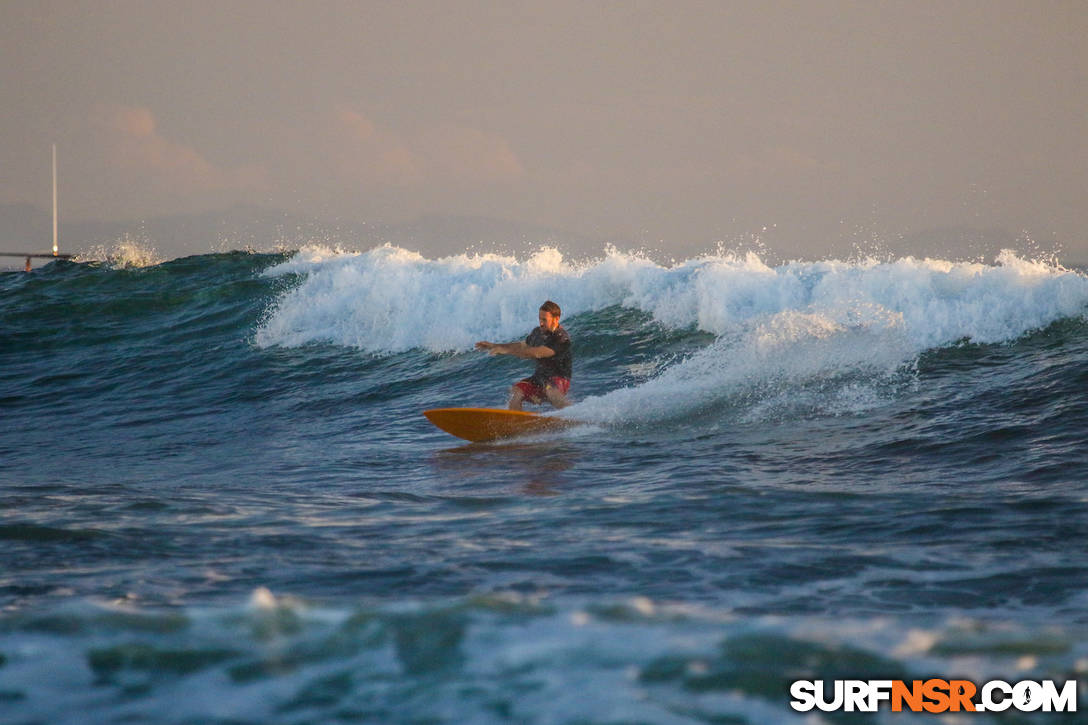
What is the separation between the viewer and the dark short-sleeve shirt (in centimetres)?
1053

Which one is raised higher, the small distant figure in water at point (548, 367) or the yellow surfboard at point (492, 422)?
the small distant figure in water at point (548, 367)

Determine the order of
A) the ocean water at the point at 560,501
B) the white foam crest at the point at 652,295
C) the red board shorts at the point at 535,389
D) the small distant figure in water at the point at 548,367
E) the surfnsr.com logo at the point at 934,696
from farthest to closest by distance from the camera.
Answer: the white foam crest at the point at 652,295 → the red board shorts at the point at 535,389 → the small distant figure in water at the point at 548,367 → the ocean water at the point at 560,501 → the surfnsr.com logo at the point at 934,696

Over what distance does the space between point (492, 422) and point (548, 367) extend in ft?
3.29

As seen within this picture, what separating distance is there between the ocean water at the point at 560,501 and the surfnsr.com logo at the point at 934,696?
1.5 inches

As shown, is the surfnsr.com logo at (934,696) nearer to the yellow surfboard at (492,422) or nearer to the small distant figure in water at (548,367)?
the yellow surfboard at (492,422)

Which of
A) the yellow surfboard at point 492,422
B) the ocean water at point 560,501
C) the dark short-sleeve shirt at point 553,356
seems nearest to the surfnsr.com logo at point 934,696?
the ocean water at point 560,501

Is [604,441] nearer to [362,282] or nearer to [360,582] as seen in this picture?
[360,582]

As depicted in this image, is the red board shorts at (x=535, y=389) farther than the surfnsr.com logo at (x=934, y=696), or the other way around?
the red board shorts at (x=535, y=389)

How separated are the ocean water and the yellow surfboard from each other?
217 mm

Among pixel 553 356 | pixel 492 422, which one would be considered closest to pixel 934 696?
pixel 492 422

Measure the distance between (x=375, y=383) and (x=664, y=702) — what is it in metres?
12.7

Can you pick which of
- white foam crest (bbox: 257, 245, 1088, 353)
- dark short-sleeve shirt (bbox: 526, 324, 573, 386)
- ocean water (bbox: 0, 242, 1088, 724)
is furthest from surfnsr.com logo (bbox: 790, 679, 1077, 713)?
white foam crest (bbox: 257, 245, 1088, 353)

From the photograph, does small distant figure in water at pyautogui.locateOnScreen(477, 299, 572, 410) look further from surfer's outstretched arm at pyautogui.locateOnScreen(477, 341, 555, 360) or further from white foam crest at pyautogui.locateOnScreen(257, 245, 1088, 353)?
white foam crest at pyautogui.locateOnScreen(257, 245, 1088, 353)

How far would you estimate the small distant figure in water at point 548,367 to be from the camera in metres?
10.5
